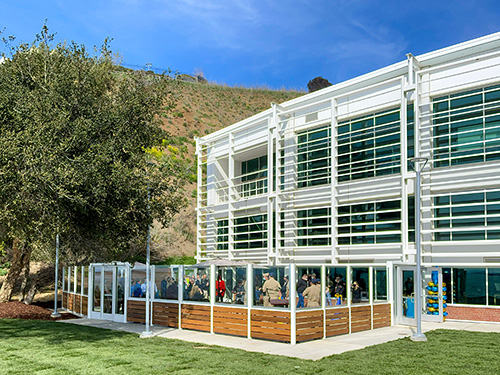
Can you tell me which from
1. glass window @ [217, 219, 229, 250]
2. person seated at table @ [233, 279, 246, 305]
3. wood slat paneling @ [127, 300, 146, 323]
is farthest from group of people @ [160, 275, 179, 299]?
glass window @ [217, 219, 229, 250]

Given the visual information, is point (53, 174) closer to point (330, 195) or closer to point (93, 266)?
point (93, 266)

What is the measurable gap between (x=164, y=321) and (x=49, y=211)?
6.36 metres

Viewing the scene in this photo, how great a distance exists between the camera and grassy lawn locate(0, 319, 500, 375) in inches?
450

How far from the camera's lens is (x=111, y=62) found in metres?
22.2

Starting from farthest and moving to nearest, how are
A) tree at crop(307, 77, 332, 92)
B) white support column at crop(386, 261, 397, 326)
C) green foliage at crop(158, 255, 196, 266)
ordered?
tree at crop(307, 77, 332, 92), green foliage at crop(158, 255, 196, 266), white support column at crop(386, 261, 397, 326)

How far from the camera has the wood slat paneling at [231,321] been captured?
1675 cm

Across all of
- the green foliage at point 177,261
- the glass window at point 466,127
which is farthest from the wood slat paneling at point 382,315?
Answer: the green foliage at point 177,261

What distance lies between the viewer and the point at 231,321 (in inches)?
674

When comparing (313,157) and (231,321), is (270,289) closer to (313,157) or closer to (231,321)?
(231,321)

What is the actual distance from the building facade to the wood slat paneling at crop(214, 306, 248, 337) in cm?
689

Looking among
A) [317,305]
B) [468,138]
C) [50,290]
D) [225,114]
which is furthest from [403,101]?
[225,114]

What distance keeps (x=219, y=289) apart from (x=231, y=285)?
0.56 metres

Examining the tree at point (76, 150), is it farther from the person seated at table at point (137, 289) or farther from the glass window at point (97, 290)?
the glass window at point (97, 290)

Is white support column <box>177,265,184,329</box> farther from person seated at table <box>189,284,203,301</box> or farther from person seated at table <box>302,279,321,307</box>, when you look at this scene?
person seated at table <box>302,279,321,307</box>
